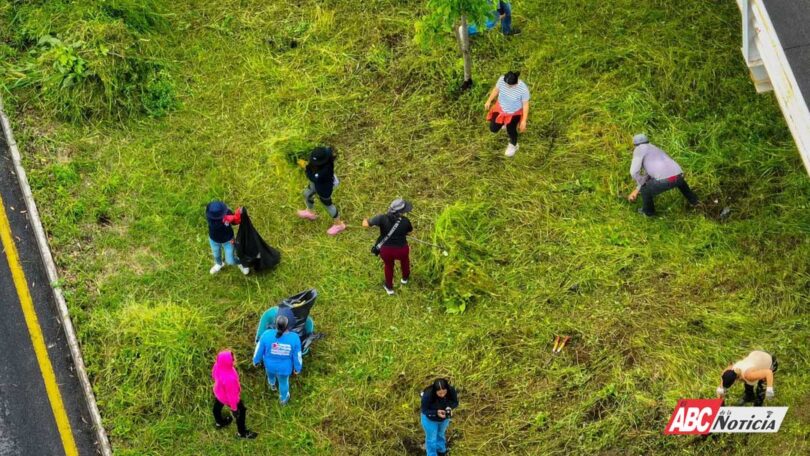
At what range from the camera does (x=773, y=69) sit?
1147 cm

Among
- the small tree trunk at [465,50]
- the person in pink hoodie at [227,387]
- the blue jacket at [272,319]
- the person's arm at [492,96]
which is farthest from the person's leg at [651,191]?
the person in pink hoodie at [227,387]

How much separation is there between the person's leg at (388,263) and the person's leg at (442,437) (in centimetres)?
240

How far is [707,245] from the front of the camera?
1313 centimetres

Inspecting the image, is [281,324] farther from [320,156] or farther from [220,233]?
[320,156]

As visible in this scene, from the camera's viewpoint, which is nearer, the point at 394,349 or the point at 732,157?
the point at 394,349

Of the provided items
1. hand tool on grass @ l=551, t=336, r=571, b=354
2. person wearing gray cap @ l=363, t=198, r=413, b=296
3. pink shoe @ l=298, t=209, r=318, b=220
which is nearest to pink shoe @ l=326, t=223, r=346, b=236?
pink shoe @ l=298, t=209, r=318, b=220

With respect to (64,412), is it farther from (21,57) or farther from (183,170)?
(21,57)

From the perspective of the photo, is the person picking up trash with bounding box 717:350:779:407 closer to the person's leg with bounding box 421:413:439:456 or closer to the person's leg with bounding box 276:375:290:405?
the person's leg with bounding box 421:413:439:456

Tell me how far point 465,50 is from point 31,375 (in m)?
8.11

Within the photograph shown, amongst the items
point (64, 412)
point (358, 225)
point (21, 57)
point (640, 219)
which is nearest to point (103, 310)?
point (64, 412)

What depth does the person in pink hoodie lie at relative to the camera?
10828mm

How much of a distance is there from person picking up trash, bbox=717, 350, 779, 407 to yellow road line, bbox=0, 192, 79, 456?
814 cm

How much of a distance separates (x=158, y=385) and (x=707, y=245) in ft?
25.7

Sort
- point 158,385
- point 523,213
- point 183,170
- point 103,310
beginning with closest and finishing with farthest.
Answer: point 158,385 → point 103,310 → point 523,213 → point 183,170
